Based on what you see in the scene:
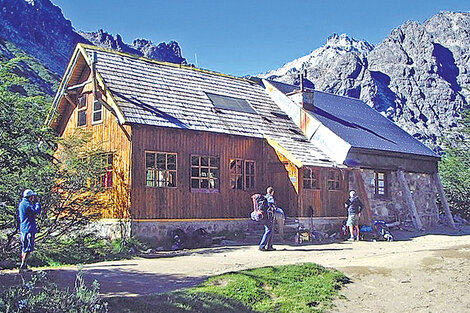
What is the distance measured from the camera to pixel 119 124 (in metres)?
17.9

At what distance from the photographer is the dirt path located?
31.7 feet

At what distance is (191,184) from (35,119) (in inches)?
295

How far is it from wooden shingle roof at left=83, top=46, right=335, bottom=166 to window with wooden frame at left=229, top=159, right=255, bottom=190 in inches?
45.5

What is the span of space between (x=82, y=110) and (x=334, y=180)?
414 inches

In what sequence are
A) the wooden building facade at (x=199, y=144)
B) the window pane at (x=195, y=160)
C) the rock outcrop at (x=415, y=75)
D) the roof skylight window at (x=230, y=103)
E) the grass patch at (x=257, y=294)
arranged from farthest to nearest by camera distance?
the rock outcrop at (x=415, y=75) → the roof skylight window at (x=230, y=103) → the window pane at (x=195, y=160) → the wooden building facade at (x=199, y=144) → the grass patch at (x=257, y=294)

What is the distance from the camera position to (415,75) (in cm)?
10044

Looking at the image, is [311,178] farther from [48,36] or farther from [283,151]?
[48,36]

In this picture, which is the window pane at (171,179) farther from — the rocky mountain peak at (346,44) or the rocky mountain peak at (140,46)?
the rocky mountain peak at (346,44)

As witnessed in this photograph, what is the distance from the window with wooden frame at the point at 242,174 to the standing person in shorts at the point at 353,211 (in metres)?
3.89

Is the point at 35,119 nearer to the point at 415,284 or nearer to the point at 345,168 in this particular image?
the point at 415,284

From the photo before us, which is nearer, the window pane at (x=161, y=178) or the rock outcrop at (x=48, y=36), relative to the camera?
the window pane at (x=161, y=178)

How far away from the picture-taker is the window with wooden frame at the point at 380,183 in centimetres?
2359

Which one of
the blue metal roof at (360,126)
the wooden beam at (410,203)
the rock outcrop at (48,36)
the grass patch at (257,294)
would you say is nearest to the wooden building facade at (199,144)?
the blue metal roof at (360,126)

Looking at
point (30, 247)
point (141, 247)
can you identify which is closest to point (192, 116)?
point (141, 247)
